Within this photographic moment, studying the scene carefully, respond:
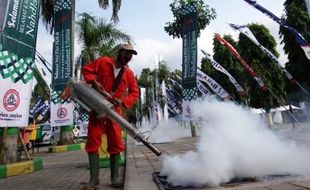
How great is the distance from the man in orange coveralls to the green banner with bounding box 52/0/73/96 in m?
13.0

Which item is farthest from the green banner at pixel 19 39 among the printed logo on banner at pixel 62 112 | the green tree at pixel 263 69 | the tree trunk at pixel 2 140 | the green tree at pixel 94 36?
the green tree at pixel 263 69

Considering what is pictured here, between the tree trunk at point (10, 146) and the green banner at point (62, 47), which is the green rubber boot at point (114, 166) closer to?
the tree trunk at point (10, 146)

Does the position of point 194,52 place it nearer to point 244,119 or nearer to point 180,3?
point 180,3

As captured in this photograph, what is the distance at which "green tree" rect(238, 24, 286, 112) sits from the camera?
130 feet

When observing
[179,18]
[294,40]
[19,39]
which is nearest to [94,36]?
[179,18]

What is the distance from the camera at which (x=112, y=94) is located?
6051 mm

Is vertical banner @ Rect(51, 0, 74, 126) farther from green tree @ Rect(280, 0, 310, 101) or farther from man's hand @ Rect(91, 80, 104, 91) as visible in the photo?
green tree @ Rect(280, 0, 310, 101)

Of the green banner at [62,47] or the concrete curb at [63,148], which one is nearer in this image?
the green banner at [62,47]

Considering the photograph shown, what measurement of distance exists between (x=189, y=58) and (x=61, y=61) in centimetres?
525

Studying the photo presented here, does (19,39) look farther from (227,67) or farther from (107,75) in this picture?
(227,67)

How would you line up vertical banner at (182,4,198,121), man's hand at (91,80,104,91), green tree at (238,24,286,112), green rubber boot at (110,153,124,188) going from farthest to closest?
green tree at (238,24,286,112) < vertical banner at (182,4,198,121) < green rubber boot at (110,153,124,188) < man's hand at (91,80,104,91)

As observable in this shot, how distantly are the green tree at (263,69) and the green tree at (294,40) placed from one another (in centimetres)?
236

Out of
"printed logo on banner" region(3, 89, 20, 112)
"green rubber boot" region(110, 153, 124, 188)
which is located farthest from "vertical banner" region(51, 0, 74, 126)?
"green rubber boot" region(110, 153, 124, 188)

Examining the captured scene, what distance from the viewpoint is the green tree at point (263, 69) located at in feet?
130
